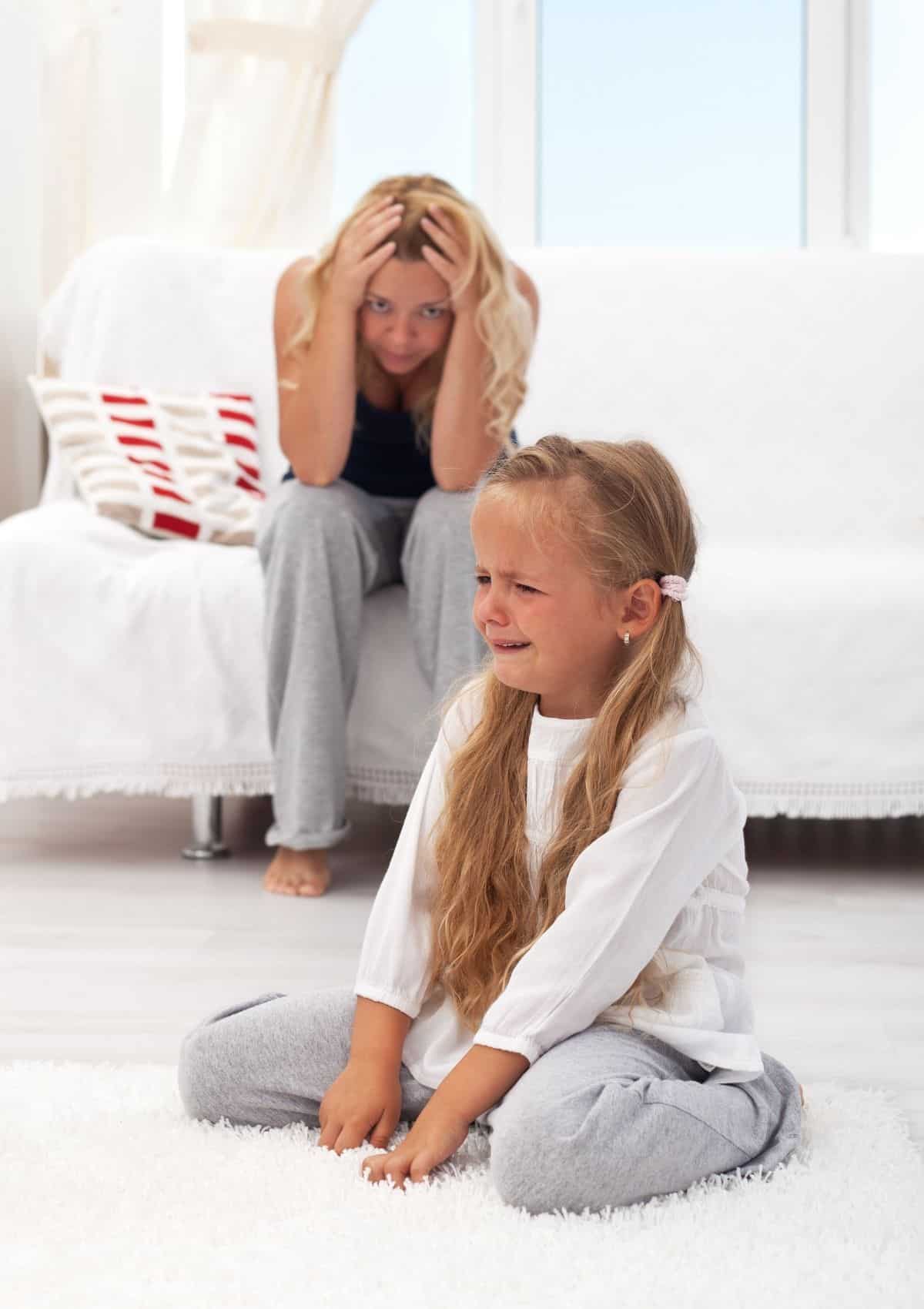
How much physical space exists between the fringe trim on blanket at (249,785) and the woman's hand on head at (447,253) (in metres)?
0.58

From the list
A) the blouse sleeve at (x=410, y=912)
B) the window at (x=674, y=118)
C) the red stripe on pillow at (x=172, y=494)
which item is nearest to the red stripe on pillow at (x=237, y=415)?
the red stripe on pillow at (x=172, y=494)

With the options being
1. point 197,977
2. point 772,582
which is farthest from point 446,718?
point 772,582

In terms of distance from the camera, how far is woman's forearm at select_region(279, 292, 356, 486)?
6.08 feet

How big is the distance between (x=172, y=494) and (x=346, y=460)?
39 cm

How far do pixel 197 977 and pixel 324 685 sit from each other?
0.44m

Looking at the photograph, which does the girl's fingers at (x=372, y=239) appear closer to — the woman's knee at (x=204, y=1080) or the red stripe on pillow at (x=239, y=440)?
the red stripe on pillow at (x=239, y=440)

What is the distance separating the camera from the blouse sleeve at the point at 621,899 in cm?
98

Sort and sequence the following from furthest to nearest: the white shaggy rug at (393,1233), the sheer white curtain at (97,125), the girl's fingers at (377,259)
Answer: the sheer white curtain at (97,125) → the girl's fingers at (377,259) → the white shaggy rug at (393,1233)

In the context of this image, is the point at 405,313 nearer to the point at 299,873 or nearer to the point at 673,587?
the point at 299,873

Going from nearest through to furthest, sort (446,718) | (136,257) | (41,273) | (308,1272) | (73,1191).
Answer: (308,1272) < (73,1191) < (446,718) < (136,257) < (41,273)

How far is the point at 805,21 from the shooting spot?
3.18m

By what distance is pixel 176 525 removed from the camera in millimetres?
2178

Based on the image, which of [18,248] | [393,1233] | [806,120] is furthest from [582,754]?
[806,120]

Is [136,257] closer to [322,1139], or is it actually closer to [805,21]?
[805,21]
